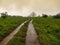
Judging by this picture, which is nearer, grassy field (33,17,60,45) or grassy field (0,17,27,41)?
grassy field (33,17,60,45)

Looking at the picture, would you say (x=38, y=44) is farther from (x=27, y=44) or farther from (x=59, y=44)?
(x=59, y=44)

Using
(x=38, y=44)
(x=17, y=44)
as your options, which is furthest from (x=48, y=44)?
(x=17, y=44)

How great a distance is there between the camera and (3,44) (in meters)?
12.8

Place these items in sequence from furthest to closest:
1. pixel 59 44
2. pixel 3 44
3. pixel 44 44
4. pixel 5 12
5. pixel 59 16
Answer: pixel 5 12 → pixel 59 16 → pixel 59 44 → pixel 44 44 → pixel 3 44

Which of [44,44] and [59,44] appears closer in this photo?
[44,44]

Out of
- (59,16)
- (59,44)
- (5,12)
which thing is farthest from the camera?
(5,12)

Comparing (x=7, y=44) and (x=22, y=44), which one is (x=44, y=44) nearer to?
(x=22, y=44)

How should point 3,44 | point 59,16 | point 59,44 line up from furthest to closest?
1. point 59,16
2. point 59,44
3. point 3,44

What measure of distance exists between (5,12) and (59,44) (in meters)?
78.0

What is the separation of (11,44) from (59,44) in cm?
407

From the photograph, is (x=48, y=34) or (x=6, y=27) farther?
(x=6, y=27)

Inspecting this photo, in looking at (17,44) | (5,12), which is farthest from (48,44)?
(5,12)

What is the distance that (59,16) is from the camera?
275ft

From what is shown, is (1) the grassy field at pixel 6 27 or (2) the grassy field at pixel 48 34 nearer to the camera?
(2) the grassy field at pixel 48 34
